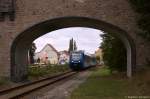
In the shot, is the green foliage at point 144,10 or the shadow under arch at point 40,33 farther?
the shadow under arch at point 40,33

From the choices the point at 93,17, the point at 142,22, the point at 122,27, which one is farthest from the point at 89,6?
the point at 142,22

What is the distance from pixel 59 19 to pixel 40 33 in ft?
14.9

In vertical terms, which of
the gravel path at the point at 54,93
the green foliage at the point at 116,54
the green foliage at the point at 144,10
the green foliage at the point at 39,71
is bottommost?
the gravel path at the point at 54,93

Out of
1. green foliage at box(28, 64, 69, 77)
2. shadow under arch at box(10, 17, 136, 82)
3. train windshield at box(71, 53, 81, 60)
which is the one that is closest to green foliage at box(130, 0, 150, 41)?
A: shadow under arch at box(10, 17, 136, 82)

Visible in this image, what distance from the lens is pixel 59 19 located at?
29.5 metres

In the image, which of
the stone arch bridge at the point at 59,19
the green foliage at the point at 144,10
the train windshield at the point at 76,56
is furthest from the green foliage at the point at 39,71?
the green foliage at the point at 144,10

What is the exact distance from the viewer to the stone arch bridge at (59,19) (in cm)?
2833

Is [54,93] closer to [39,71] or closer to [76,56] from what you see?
[39,71]

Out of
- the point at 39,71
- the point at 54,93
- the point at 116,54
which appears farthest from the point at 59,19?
the point at 39,71

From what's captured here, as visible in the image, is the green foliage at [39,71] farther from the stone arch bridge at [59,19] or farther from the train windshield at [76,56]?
the stone arch bridge at [59,19]

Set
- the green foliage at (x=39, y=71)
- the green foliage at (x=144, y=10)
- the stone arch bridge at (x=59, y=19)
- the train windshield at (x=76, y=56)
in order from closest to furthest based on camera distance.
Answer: the green foliage at (x=144, y=10)
the stone arch bridge at (x=59, y=19)
the green foliage at (x=39, y=71)
the train windshield at (x=76, y=56)

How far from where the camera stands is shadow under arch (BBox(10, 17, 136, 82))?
2872 centimetres

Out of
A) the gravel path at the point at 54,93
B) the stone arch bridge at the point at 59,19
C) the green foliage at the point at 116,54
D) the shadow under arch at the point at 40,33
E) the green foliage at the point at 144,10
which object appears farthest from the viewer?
the green foliage at the point at 116,54

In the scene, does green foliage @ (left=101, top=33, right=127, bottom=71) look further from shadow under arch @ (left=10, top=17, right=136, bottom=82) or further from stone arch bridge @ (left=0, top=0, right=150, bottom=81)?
stone arch bridge @ (left=0, top=0, right=150, bottom=81)
